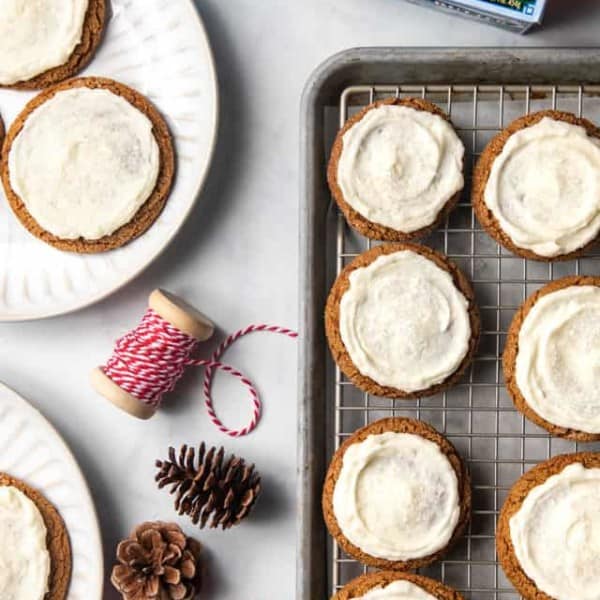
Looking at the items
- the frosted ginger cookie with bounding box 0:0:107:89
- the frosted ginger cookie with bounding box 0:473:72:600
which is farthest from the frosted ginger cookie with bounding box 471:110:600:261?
the frosted ginger cookie with bounding box 0:473:72:600

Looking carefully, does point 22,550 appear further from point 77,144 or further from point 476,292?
point 476,292

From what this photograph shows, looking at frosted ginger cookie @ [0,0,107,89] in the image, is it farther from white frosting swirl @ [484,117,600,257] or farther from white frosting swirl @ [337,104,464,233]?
white frosting swirl @ [484,117,600,257]

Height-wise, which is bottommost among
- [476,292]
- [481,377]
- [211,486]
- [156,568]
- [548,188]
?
[156,568]

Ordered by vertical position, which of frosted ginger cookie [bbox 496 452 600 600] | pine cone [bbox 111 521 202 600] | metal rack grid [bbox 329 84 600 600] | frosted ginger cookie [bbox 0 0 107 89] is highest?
frosted ginger cookie [bbox 0 0 107 89]

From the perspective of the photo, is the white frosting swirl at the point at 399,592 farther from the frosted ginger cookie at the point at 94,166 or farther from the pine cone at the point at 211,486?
the frosted ginger cookie at the point at 94,166

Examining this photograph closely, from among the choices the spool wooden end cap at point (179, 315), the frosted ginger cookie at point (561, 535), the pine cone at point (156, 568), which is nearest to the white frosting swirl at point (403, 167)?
the spool wooden end cap at point (179, 315)

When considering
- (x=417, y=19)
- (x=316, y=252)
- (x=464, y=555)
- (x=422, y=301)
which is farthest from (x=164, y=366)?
(x=417, y=19)

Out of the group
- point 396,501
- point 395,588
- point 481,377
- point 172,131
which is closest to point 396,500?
point 396,501
